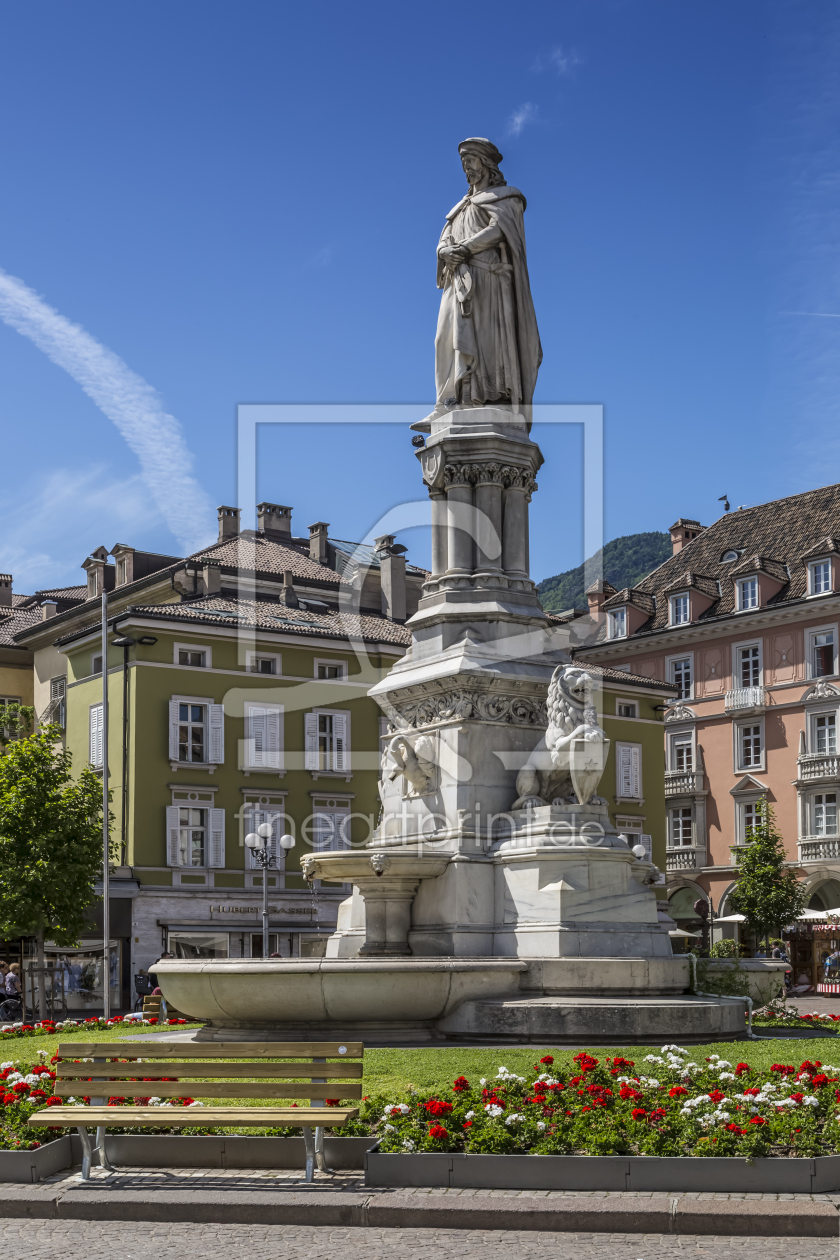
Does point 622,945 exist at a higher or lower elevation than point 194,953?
higher

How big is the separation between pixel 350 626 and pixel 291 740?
18.3 feet

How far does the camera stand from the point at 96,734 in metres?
51.4

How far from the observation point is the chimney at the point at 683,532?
72.0 metres

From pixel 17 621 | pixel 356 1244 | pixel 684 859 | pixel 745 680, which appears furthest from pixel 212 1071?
pixel 17 621

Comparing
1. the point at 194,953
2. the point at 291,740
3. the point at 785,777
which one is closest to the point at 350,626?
the point at 291,740

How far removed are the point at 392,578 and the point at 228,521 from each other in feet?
31.9

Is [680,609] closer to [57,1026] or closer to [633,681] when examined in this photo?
[633,681]

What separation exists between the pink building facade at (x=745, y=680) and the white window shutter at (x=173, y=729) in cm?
2253

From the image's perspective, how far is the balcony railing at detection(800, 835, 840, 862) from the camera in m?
54.6

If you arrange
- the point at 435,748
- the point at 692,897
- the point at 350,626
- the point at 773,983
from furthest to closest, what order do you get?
the point at 692,897
the point at 350,626
the point at 773,983
the point at 435,748

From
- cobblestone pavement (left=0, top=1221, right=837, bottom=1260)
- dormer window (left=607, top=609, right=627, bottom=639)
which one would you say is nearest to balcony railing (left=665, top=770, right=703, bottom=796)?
dormer window (left=607, top=609, right=627, bottom=639)

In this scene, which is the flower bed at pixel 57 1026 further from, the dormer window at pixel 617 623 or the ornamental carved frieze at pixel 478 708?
the dormer window at pixel 617 623

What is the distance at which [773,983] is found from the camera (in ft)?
68.6

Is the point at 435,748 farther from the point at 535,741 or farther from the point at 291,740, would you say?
the point at 291,740
